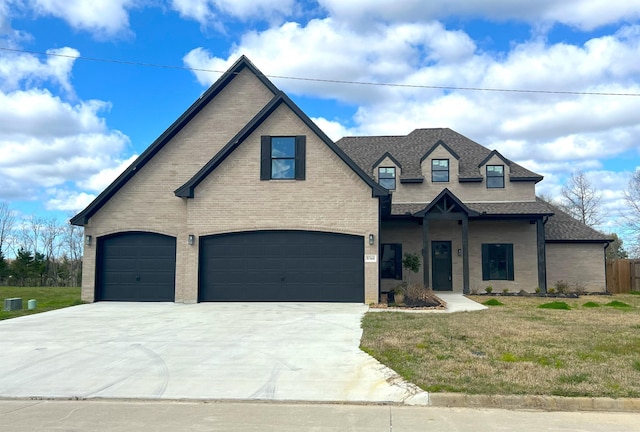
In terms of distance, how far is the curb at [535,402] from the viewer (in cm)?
638

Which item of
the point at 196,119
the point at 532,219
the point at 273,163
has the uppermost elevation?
the point at 196,119

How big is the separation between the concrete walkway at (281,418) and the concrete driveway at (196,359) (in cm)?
35

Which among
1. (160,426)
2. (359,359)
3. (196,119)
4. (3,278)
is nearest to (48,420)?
(160,426)

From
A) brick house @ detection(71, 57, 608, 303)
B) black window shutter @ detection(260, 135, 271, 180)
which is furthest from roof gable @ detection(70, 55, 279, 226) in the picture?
black window shutter @ detection(260, 135, 271, 180)

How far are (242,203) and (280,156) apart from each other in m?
2.20

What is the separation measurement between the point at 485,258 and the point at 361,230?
9276mm

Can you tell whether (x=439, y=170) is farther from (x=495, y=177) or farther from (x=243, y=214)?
(x=243, y=214)

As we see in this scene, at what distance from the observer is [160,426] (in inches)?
226

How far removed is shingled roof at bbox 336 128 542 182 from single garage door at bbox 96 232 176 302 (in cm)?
1144

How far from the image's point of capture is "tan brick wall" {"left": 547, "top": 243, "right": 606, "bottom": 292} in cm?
2400

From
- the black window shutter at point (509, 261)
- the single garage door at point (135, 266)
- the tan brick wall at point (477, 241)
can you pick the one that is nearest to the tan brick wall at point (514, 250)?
the tan brick wall at point (477, 241)

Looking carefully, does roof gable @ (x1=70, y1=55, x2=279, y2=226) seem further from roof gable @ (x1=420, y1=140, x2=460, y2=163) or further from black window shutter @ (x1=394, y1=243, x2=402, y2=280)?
black window shutter @ (x1=394, y1=243, x2=402, y2=280)

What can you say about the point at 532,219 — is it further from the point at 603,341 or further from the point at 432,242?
the point at 603,341

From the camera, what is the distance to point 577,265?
24156 millimetres
